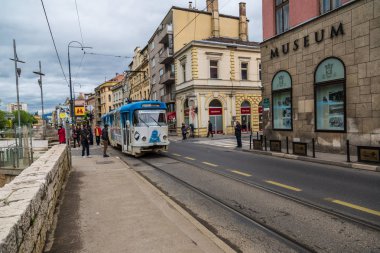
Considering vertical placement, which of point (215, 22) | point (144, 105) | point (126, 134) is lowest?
point (126, 134)

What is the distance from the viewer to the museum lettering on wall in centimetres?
1342

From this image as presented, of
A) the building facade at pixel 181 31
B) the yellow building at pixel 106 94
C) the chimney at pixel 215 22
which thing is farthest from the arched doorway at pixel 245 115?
the yellow building at pixel 106 94

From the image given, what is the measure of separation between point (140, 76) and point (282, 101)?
4396 cm

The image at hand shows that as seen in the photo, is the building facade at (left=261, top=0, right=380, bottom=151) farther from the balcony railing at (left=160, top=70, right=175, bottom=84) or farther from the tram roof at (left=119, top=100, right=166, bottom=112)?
the balcony railing at (left=160, top=70, right=175, bottom=84)

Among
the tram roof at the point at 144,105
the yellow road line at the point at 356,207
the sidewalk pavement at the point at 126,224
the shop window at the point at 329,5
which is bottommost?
the yellow road line at the point at 356,207

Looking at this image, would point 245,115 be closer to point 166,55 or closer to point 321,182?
point 166,55

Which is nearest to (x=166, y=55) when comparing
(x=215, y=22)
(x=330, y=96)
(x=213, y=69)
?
(x=215, y=22)

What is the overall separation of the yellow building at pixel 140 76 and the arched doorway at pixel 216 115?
2033cm

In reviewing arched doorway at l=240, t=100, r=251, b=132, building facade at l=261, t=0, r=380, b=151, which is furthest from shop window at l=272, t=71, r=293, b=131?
arched doorway at l=240, t=100, r=251, b=132

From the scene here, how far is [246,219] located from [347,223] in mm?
1771

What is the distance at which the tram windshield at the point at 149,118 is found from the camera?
15.1 m

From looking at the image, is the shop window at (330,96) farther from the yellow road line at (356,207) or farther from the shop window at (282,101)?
the yellow road line at (356,207)

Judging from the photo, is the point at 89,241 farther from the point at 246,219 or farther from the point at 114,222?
the point at 246,219

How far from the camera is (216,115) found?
3388 centimetres
